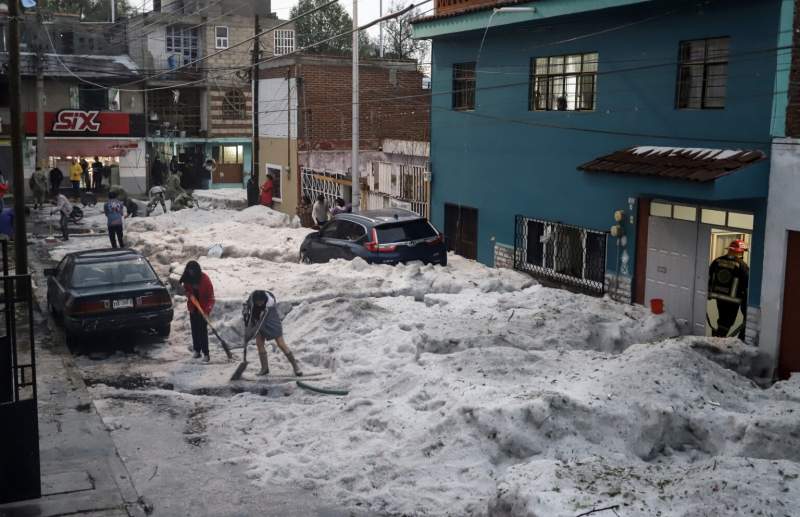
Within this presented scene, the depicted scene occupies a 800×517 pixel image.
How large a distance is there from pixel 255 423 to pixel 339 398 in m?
1.28

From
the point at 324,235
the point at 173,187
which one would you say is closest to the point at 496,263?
the point at 324,235

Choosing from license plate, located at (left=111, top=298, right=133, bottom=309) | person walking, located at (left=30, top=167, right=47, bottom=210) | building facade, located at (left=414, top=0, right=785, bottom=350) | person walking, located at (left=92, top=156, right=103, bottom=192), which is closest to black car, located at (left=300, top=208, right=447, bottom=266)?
building facade, located at (left=414, top=0, right=785, bottom=350)

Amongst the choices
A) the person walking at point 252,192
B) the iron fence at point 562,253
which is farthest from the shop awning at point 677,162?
the person walking at point 252,192

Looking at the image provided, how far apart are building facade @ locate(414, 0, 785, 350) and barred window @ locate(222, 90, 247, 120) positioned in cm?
2891

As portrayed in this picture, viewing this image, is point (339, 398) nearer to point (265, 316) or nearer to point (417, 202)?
point (265, 316)

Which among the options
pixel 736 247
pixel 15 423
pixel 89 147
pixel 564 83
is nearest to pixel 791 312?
pixel 736 247

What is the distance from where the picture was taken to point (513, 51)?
1994cm

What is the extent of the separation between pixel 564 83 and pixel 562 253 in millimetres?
3707

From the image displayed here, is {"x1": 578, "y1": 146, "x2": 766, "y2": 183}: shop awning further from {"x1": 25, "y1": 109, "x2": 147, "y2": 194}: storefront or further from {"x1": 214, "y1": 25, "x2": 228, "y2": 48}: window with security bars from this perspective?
{"x1": 214, "y1": 25, "x2": 228, "y2": 48}: window with security bars

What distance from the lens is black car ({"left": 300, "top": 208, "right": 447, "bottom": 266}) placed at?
19.2m

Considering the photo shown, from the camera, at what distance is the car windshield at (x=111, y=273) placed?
1509 cm

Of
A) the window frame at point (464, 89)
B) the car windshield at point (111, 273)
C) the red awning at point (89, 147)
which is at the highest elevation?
the window frame at point (464, 89)

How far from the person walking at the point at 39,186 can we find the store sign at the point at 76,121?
7.95 meters

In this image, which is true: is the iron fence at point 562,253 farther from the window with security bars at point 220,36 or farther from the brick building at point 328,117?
the window with security bars at point 220,36
